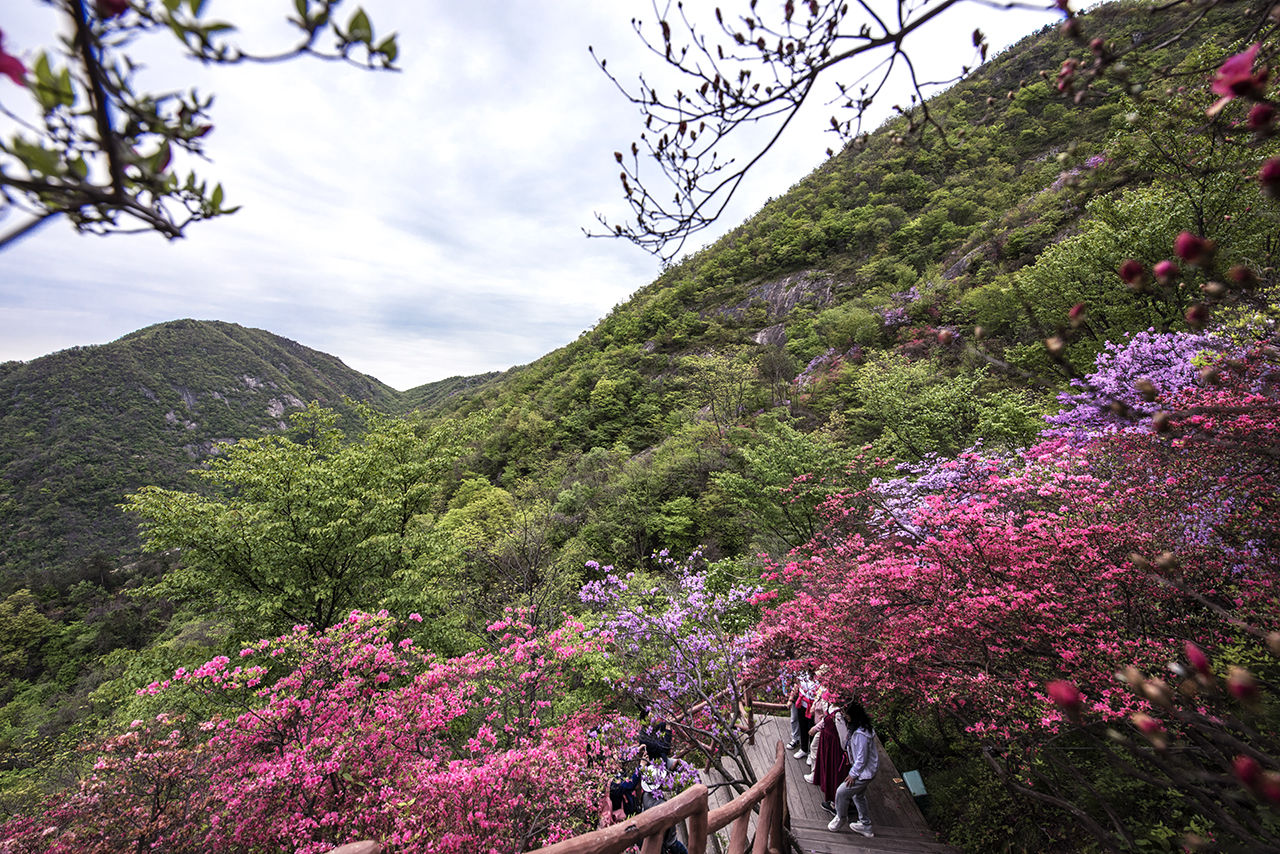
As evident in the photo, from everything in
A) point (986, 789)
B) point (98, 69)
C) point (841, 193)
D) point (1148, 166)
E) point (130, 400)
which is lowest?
point (986, 789)

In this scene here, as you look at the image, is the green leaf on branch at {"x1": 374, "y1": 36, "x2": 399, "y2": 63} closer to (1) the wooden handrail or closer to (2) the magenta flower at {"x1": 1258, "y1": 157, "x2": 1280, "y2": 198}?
(2) the magenta flower at {"x1": 1258, "y1": 157, "x2": 1280, "y2": 198}

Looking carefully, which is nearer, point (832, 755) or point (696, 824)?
point (696, 824)

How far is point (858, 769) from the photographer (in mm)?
4434

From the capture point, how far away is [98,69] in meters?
0.89

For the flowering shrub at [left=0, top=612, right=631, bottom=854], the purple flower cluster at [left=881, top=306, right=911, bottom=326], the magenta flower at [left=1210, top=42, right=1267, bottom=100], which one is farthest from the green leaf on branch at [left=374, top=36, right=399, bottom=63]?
the purple flower cluster at [left=881, top=306, right=911, bottom=326]

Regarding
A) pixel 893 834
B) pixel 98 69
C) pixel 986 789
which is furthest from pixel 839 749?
pixel 98 69

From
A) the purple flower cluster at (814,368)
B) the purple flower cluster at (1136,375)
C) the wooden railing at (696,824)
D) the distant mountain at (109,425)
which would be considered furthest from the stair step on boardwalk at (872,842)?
the distant mountain at (109,425)

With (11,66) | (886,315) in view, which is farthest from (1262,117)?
(886,315)

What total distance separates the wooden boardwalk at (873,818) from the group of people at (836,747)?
0.36ft

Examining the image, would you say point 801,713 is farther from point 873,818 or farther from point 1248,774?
point 1248,774

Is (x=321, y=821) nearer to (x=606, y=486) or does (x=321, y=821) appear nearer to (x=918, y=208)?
(x=606, y=486)

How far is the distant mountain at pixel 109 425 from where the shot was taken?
42.8 meters

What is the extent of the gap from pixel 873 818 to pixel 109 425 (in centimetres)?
7851

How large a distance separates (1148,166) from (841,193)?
3596 centimetres
